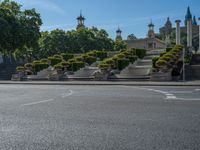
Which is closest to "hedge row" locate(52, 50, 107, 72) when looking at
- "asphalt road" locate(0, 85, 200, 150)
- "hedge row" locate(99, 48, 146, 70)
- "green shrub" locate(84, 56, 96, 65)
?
"green shrub" locate(84, 56, 96, 65)

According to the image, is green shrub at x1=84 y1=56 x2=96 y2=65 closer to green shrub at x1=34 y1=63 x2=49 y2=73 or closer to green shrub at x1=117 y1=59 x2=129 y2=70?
green shrub at x1=34 y1=63 x2=49 y2=73

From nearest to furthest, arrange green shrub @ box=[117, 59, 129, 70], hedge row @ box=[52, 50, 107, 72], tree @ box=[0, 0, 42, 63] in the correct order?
1. green shrub @ box=[117, 59, 129, 70]
2. hedge row @ box=[52, 50, 107, 72]
3. tree @ box=[0, 0, 42, 63]

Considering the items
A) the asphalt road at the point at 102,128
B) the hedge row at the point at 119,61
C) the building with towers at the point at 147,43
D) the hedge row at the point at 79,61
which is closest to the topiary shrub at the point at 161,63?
the hedge row at the point at 119,61

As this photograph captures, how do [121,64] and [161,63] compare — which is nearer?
[161,63]

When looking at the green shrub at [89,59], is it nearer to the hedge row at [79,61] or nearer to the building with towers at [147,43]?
the hedge row at [79,61]

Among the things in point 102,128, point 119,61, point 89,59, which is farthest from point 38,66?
point 102,128

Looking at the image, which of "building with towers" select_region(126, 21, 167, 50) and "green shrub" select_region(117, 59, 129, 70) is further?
"building with towers" select_region(126, 21, 167, 50)

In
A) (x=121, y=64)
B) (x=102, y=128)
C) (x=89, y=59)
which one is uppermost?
(x=89, y=59)

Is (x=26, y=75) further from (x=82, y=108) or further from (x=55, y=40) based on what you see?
(x=55, y=40)

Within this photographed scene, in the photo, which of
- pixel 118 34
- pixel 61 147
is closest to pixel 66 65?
pixel 61 147

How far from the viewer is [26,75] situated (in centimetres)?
3950

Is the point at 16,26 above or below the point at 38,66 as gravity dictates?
above

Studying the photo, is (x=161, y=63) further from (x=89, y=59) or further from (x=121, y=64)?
(x=89, y=59)

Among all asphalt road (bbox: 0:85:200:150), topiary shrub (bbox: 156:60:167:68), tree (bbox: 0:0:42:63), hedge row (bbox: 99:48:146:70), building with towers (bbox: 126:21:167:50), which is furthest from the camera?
building with towers (bbox: 126:21:167:50)
